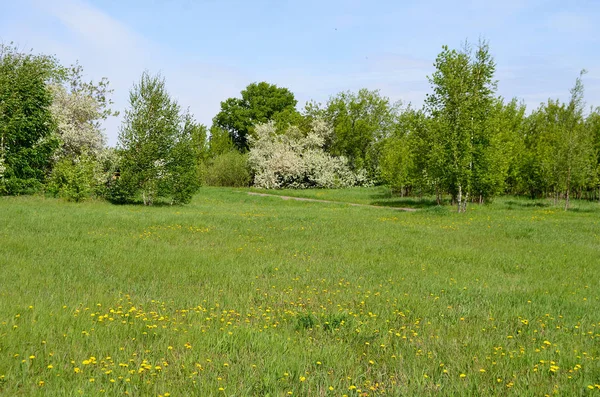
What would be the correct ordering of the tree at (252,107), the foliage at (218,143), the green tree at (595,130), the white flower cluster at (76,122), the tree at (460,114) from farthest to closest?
the tree at (252,107) < the foliage at (218,143) < the green tree at (595,130) < the white flower cluster at (76,122) < the tree at (460,114)

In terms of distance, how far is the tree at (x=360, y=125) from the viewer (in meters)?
58.8

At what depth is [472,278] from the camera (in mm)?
9508

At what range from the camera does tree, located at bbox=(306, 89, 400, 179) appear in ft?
193

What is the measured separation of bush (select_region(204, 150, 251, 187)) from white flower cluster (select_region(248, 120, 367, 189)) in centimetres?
134

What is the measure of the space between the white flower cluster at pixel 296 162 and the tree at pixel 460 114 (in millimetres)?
29418

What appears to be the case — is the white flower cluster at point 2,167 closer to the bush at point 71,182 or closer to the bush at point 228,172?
the bush at point 71,182

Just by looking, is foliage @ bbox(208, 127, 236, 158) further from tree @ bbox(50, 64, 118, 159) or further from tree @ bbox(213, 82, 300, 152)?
tree @ bbox(50, 64, 118, 159)

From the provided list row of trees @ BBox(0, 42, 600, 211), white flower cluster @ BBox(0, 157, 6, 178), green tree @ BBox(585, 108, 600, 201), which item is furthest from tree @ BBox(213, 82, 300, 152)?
white flower cluster @ BBox(0, 157, 6, 178)

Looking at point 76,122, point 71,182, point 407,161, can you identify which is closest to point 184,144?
point 71,182

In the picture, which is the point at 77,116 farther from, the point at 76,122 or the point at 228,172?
the point at 228,172

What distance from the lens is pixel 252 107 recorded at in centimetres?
7619

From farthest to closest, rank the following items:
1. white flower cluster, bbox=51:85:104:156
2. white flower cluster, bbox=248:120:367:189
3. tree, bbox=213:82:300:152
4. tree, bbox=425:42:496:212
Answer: tree, bbox=213:82:300:152, white flower cluster, bbox=248:120:367:189, white flower cluster, bbox=51:85:104:156, tree, bbox=425:42:496:212

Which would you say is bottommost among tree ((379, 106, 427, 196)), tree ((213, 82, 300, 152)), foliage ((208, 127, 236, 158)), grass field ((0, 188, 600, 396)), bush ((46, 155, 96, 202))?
grass field ((0, 188, 600, 396))

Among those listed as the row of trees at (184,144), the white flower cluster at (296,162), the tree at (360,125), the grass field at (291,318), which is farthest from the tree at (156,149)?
the tree at (360,125)
